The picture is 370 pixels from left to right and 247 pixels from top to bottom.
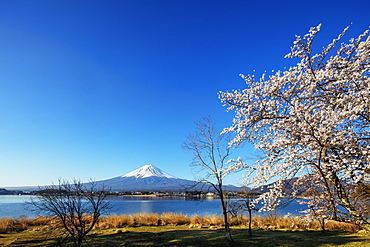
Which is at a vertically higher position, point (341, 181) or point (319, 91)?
point (319, 91)

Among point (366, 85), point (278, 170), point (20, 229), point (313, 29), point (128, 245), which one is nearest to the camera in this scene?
point (366, 85)

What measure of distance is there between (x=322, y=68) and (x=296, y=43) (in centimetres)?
100

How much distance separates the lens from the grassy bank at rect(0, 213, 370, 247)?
10688 mm

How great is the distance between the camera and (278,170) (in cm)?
A: 577

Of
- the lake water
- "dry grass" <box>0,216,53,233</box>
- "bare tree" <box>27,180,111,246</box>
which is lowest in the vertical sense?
the lake water

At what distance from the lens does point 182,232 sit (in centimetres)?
1384

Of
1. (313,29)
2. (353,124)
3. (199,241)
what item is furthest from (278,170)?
(199,241)

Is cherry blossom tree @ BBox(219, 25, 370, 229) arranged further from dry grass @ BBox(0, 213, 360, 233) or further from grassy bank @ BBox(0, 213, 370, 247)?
dry grass @ BBox(0, 213, 360, 233)

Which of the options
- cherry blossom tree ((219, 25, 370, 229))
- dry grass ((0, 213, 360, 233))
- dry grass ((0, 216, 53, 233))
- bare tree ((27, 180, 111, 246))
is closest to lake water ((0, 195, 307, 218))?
dry grass ((0, 216, 53, 233))

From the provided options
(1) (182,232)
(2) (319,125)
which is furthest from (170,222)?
(2) (319,125)

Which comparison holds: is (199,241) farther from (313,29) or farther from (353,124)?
(313,29)

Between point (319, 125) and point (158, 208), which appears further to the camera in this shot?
point (158, 208)

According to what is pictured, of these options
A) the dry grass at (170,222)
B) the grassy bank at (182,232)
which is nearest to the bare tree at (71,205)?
the grassy bank at (182,232)

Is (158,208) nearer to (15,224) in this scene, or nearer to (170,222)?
(170,222)
